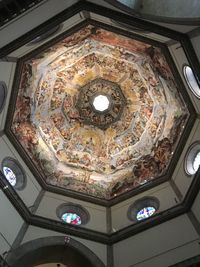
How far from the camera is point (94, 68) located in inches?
783

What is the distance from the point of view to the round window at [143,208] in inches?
608

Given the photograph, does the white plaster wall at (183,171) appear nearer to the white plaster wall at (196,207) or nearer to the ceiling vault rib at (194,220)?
the white plaster wall at (196,207)

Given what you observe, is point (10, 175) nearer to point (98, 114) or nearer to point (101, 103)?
point (98, 114)

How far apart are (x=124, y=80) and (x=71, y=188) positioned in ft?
21.1

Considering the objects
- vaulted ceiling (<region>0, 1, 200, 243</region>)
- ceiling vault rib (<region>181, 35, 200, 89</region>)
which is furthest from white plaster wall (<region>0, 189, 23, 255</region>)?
ceiling vault rib (<region>181, 35, 200, 89</region>)

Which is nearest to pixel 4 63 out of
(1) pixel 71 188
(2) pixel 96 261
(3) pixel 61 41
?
(3) pixel 61 41

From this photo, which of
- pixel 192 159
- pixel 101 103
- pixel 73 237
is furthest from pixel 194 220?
pixel 101 103

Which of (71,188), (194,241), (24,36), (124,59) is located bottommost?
(194,241)

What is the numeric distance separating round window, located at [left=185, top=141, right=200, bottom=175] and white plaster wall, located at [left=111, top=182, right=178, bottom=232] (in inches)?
46.6

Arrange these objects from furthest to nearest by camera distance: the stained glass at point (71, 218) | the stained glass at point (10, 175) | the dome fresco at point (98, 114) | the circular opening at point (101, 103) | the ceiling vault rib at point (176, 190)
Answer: the circular opening at point (101, 103) < the dome fresco at point (98, 114) < the stained glass at point (71, 218) < the stained glass at point (10, 175) < the ceiling vault rib at point (176, 190)

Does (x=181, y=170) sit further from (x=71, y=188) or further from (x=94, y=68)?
(x=94, y=68)

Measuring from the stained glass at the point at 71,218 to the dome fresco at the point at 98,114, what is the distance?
1.49 m

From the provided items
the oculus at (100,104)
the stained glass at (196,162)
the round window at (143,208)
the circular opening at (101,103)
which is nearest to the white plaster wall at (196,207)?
the stained glass at (196,162)

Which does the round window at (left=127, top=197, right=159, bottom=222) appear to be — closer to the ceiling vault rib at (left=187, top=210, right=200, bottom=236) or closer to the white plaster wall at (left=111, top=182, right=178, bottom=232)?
the white plaster wall at (left=111, top=182, right=178, bottom=232)
